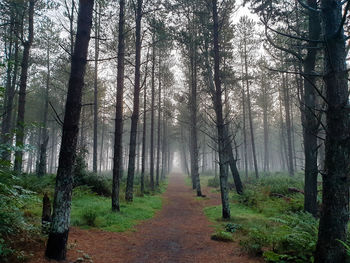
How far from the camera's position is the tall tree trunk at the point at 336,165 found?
11.5ft

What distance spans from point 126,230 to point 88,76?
16799 mm

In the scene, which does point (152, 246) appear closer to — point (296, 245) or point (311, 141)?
point (296, 245)

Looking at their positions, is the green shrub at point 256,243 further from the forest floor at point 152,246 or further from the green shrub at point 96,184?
the green shrub at point 96,184

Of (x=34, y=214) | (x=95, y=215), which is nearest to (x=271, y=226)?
(x=95, y=215)

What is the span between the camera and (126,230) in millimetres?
7316

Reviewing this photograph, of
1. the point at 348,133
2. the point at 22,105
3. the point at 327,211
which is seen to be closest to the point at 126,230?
the point at 327,211

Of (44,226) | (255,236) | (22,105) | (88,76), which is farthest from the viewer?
(88,76)

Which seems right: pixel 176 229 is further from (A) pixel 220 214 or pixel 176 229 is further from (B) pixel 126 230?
(A) pixel 220 214

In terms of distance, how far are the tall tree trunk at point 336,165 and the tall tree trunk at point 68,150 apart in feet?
15.8

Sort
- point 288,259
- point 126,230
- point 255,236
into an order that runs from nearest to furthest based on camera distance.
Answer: point 288,259 < point 255,236 < point 126,230

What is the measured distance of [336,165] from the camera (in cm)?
354

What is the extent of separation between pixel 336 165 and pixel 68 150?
5.07 metres

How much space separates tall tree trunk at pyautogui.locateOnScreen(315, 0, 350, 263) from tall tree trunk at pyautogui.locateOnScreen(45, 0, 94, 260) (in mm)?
4811

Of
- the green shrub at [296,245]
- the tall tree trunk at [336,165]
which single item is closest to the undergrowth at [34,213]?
the green shrub at [296,245]
